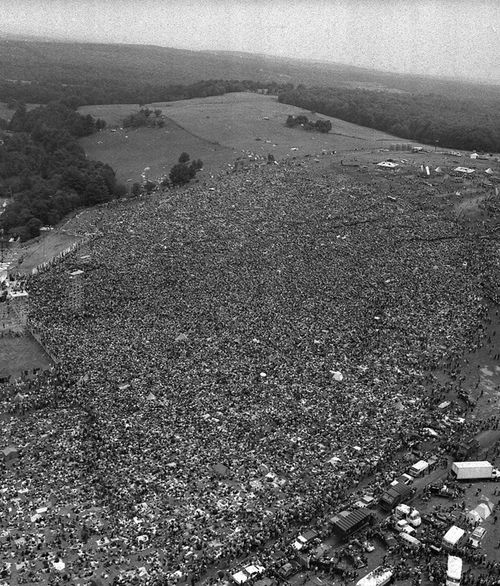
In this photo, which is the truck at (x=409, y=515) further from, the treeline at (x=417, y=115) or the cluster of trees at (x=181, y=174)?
the treeline at (x=417, y=115)

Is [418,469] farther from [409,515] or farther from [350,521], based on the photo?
[350,521]

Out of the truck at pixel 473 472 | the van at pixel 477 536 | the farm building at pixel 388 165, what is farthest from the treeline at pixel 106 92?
the van at pixel 477 536

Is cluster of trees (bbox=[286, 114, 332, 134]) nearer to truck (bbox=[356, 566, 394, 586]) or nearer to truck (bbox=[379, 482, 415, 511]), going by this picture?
truck (bbox=[379, 482, 415, 511])

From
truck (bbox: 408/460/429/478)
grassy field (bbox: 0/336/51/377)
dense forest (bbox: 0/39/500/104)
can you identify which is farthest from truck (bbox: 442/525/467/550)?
dense forest (bbox: 0/39/500/104)

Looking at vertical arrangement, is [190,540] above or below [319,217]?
below

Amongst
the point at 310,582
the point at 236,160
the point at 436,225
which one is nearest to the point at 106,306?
the point at 310,582

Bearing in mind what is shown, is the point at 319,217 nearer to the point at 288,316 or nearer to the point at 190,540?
the point at 288,316

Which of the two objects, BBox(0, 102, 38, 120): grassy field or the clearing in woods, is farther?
BBox(0, 102, 38, 120): grassy field
